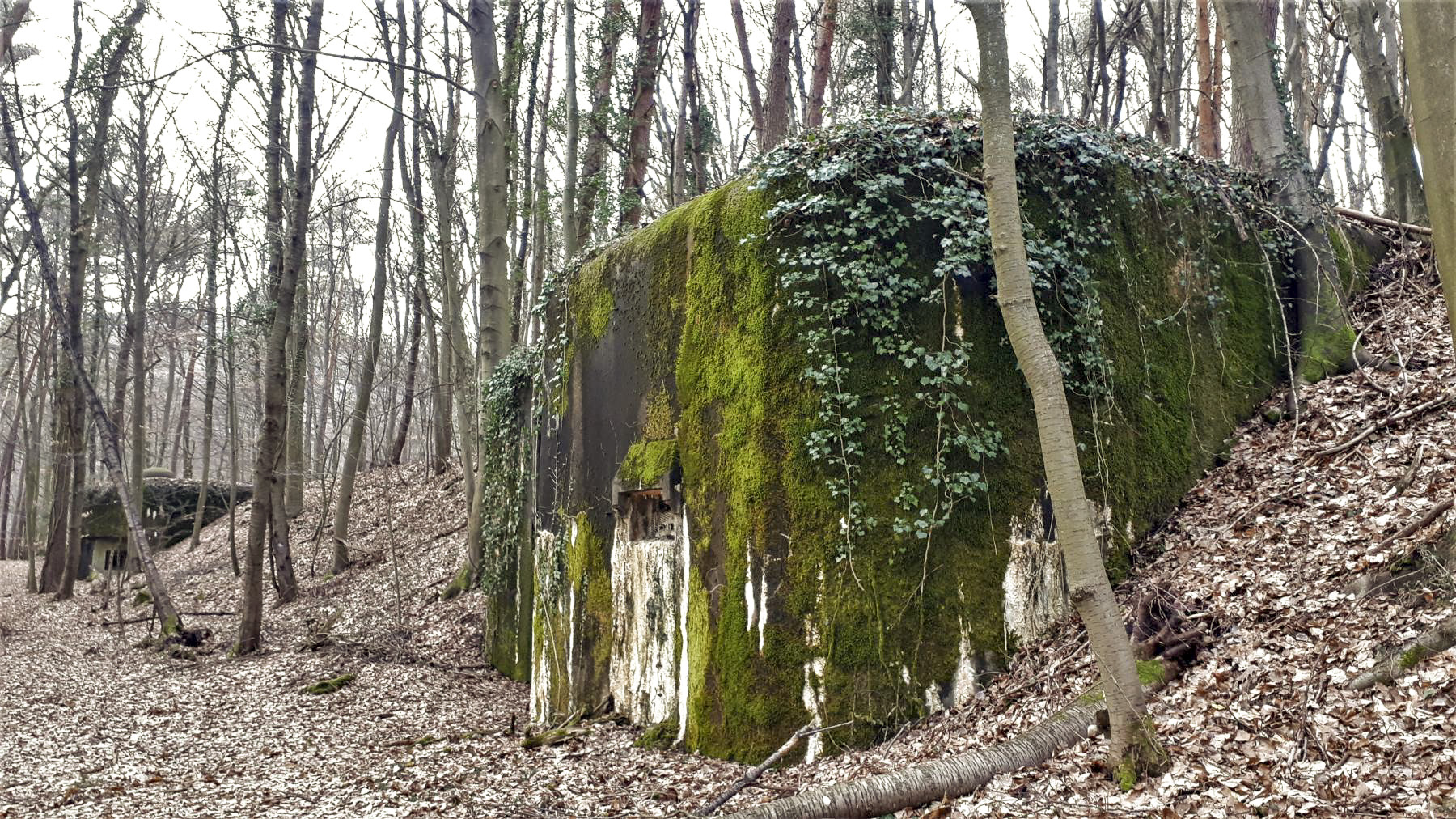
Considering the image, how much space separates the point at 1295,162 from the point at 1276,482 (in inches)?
137

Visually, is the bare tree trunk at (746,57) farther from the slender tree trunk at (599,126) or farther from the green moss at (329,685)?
the green moss at (329,685)

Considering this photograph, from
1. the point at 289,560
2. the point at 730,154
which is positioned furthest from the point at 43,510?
the point at 730,154

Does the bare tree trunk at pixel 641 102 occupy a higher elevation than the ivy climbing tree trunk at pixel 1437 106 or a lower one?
higher

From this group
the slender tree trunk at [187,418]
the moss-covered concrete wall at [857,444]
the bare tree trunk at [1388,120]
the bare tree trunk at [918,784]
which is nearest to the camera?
the bare tree trunk at [918,784]

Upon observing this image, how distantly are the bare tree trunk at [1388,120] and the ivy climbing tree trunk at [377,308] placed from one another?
43.2ft

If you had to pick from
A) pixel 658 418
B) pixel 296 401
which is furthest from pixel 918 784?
pixel 296 401

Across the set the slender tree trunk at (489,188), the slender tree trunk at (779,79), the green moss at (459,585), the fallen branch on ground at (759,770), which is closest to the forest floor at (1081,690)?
the fallen branch on ground at (759,770)

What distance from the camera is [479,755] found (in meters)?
7.21

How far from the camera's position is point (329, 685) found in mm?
10070

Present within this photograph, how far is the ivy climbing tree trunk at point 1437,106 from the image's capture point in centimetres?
254

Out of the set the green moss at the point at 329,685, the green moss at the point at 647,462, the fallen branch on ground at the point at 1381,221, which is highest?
the fallen branch on ground at the point at 1381,221

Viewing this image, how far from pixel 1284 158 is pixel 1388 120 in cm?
260

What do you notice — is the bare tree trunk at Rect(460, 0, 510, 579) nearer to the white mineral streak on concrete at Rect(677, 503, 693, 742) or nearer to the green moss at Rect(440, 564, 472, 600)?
the green moss at Rect(440, 564, 472, 600)

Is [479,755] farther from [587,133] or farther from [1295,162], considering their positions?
[587,133]
